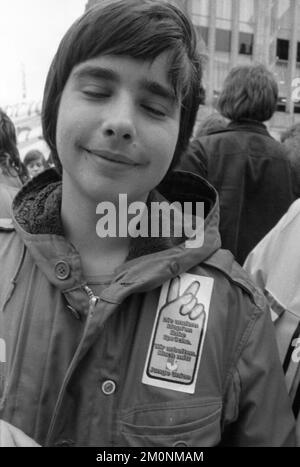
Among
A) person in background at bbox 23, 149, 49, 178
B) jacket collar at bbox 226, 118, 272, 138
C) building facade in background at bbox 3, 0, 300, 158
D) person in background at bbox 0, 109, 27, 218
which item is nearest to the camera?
jacket collar at bbox 226, 118, 272, 138

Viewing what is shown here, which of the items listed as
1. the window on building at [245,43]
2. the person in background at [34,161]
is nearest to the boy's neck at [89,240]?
the person in background at [34,161]

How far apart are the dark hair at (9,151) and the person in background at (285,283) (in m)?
1.60

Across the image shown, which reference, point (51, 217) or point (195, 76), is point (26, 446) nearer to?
point (51, 217)

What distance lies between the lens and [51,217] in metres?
1.21

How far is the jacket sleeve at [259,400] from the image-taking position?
1074 mm

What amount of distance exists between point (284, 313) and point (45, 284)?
22.9 inches

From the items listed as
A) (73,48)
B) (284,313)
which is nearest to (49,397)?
(284,313)

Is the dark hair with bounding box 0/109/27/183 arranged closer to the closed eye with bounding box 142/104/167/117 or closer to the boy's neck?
the boy's neck

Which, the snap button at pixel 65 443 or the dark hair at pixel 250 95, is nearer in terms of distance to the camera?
the snap button at pixel 65 443

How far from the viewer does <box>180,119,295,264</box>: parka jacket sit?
2238 mm

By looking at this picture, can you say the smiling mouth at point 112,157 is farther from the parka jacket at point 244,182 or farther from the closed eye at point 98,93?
the parka jacket at point 244,182

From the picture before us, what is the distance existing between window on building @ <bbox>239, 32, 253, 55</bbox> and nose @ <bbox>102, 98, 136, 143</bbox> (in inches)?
944

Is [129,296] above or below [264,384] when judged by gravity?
above

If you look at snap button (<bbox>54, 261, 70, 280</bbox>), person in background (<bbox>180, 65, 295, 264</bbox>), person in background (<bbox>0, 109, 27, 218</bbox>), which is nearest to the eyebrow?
snap button (<bbox>54, 261, 70, 280</bbox>)
